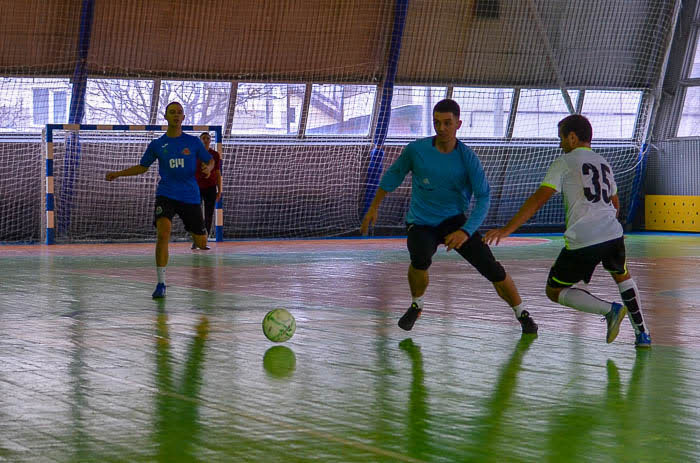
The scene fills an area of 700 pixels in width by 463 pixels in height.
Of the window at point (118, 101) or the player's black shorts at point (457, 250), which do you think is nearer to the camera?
the player's black shorts at point (457, 250)

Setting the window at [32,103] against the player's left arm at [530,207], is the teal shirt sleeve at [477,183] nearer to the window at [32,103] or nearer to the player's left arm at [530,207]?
the player's left arm at [530,207]

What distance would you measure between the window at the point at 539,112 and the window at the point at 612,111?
550 mm

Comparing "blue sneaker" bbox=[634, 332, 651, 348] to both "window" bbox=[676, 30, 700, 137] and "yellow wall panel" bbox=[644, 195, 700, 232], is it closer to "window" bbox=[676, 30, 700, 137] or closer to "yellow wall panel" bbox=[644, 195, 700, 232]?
"yellow wall panel" bbox=[644, 195, 700, 232]

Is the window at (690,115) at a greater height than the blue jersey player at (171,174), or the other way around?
the window at (690,115)

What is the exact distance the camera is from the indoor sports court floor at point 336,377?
4730 mm

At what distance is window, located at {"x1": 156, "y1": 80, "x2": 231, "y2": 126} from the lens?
75.5 ft

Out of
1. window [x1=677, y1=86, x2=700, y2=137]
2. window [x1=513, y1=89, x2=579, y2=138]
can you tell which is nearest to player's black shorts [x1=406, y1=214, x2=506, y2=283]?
window [x1=513, y1=89, x2=579, y2=138]

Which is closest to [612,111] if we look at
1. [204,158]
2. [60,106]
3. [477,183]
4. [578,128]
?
[60,106]

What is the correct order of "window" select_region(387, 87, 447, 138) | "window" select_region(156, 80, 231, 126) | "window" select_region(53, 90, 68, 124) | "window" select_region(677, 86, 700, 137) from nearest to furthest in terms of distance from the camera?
"window" select_region(53, 90, 68, 124), "window" select_region(156, 80, 231, 126), "window" select_region(387, 87, 447, 138), "window" select_region(677, 86, 700, 137)

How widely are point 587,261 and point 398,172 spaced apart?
172 cm

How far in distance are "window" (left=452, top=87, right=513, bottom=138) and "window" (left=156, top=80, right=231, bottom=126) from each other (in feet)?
18.9

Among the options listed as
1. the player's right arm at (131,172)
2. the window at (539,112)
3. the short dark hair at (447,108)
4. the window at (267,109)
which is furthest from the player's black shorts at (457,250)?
the window at (539,112)

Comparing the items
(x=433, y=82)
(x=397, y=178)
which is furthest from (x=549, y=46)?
(x=397, y=178)

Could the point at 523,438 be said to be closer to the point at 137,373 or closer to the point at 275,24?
the point at 137,373
